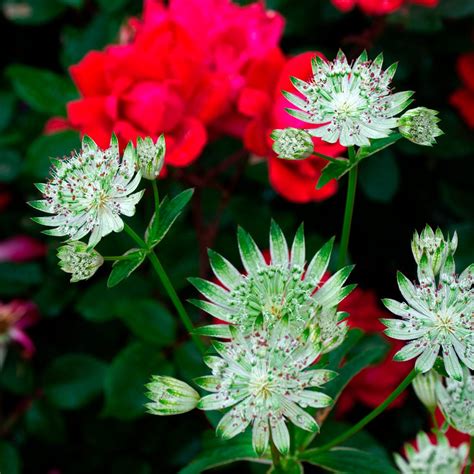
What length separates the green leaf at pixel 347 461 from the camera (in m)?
0.52

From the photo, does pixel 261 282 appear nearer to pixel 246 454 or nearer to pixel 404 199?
pixel 246 454

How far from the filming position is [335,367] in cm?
56

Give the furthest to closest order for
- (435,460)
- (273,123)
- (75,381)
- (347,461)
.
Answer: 1. (75,381)
2. (273,123)
3. (347,461)
4. (435,460)

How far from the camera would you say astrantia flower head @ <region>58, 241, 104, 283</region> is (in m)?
0.47

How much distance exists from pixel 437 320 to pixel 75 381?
0.48 m

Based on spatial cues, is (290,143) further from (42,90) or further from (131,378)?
(42,90)

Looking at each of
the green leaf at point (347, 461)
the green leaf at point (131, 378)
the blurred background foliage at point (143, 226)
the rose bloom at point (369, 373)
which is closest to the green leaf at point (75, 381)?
the blurred background foliage at point (143, 226)

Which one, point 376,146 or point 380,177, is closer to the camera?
point 376,146

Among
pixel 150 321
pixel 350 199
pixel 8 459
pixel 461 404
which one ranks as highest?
pixel 350 199

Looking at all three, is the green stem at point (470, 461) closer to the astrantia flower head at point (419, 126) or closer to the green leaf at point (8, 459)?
the astrantia flower head at point (419, 126)

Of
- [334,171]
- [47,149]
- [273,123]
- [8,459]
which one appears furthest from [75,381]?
[334,171]

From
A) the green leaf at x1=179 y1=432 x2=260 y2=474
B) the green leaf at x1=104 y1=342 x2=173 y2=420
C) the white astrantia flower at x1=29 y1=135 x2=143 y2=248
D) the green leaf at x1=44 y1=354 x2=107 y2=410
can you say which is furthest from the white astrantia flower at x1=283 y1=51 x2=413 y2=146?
the green leaf at x1=44 y1=354 x2=107 y2=410

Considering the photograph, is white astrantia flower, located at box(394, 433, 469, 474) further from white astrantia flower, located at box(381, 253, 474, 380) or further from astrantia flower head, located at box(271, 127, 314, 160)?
astrantia flower head, located at box(271, 127, 314, 160)

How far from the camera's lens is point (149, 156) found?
0.51 meters
